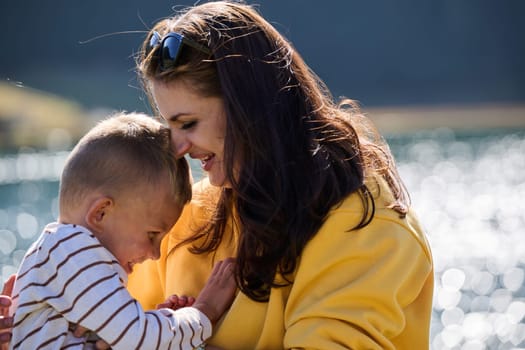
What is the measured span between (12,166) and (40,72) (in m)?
10.2

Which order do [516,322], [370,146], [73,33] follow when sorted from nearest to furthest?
[370,146] → [516,322] → [73,33]

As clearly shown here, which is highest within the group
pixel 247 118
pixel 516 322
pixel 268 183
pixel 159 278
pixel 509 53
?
pixel 247 118

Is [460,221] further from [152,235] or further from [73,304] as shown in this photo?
[73,304]

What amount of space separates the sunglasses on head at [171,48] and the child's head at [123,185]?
0.16 metres

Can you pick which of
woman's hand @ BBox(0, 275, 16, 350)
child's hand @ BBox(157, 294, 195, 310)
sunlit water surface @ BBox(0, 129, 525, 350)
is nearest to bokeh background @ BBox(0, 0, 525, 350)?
sunlit water surface @ BBox(0, 129, 525, 350)

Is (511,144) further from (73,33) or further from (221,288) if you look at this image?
(221,288)

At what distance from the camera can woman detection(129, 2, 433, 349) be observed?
7.09ft

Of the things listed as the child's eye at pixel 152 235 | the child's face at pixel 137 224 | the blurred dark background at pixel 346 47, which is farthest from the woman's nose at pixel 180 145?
the blurred dark background at pixel 346 47

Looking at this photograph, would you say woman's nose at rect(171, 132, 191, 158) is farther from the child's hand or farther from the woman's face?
the child's hand

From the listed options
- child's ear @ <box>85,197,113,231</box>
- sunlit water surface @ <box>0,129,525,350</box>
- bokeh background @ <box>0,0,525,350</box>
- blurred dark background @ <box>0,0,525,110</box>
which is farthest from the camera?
blurred dark background @ <box>0,0,525,110</box>

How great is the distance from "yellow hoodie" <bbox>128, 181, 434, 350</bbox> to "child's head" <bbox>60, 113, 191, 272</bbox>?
30 cm

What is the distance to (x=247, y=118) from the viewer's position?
7.50 feet

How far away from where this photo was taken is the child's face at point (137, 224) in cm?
227

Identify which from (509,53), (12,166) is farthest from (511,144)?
(509,53)
